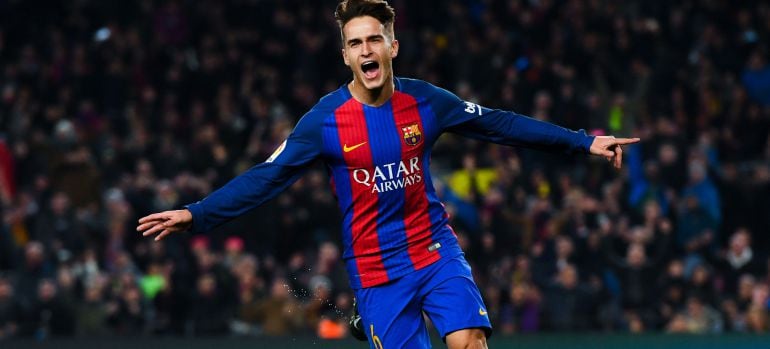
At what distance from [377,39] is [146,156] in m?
8.51

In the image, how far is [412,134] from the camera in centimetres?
639

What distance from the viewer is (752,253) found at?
13.2m

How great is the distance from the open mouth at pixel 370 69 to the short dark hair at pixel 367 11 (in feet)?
0.58

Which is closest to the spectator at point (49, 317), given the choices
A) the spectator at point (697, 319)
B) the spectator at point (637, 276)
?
the spectator at point (637, 276)

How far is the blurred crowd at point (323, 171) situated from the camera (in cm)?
1229

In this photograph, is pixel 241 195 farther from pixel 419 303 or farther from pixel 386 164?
pixel 419 303

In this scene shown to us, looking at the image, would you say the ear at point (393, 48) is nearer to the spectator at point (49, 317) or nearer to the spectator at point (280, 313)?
the spectator at point (280, 313)

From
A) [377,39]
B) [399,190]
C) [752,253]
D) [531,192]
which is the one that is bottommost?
[752,253]

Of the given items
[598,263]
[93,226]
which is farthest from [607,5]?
[93,226]

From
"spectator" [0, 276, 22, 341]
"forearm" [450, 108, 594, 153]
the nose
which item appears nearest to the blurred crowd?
"spectator" [0, 276, 22, 341]

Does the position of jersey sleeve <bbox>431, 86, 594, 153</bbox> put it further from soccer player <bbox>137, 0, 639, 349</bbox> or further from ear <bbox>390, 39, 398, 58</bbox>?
ear <bbox>390, 39, 398, 58</bbox>

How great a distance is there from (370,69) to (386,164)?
44cm

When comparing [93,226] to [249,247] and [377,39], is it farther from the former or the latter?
[377,39]

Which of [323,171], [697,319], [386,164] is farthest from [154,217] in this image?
[323,171]
